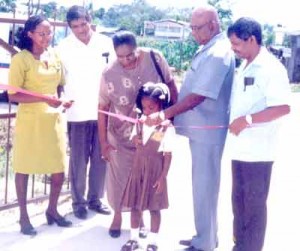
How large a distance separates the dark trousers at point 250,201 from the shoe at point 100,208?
5.53ft

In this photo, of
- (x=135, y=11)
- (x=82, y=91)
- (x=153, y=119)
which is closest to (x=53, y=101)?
(x=82, y=91)

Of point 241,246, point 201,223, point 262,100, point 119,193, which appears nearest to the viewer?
point 262,100

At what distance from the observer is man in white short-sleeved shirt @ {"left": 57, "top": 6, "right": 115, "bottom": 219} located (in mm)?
5195

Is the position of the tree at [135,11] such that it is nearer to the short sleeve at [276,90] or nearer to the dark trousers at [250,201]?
the dark trousers at [250,201]

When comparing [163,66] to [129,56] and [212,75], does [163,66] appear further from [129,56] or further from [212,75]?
[212,75]

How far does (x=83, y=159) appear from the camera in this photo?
17.8 feet

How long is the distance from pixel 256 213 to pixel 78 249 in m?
1.52

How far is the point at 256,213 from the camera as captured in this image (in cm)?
406

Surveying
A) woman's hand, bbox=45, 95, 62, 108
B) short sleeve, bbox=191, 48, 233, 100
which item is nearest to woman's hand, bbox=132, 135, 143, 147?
short sleeve, bbox=191, 48, 233, 100

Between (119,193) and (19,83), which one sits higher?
(19,83)

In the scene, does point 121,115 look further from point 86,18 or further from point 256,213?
point 256,213

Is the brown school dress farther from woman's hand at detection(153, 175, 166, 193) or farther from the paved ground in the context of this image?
the paved ground

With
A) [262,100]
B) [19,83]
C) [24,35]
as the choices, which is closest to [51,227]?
[19,83]

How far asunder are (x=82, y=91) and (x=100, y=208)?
1.16 meters
